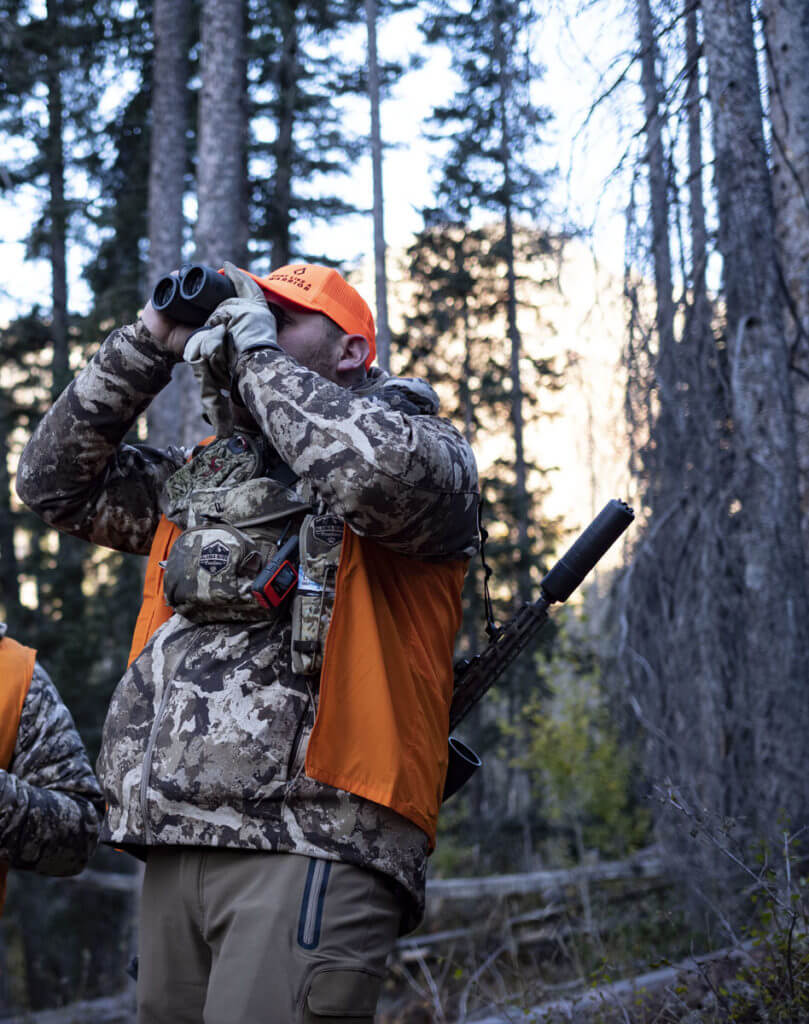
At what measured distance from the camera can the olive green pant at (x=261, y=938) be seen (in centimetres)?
196

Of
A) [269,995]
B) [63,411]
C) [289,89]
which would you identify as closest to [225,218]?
[63,411]

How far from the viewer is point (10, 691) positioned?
3031 millimetres

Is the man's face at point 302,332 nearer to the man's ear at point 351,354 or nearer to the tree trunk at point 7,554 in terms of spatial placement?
the man's ear at point 351,354

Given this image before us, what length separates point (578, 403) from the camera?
8.32 metres

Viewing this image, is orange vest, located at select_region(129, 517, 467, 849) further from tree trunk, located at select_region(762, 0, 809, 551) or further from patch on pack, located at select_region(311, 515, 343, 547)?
tree trunk, located at select_region(762, 0, 809, 551)

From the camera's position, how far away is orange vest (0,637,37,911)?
302cm

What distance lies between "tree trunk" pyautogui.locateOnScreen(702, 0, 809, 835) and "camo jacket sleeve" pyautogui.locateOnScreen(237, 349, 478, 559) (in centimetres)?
332

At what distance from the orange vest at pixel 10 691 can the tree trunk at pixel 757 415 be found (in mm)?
3562

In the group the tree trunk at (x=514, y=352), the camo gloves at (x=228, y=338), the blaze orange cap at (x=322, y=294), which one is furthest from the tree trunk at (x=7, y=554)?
the camo gloves at (x=228, y=338)

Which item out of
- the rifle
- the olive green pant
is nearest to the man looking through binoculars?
the olive green pant

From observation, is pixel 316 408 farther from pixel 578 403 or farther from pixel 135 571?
pixel 135 571

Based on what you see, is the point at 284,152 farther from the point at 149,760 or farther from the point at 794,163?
A: the point at 149,760

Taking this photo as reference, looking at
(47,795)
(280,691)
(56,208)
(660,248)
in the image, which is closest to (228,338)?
(280,691)

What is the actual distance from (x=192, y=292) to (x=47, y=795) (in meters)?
1.61
